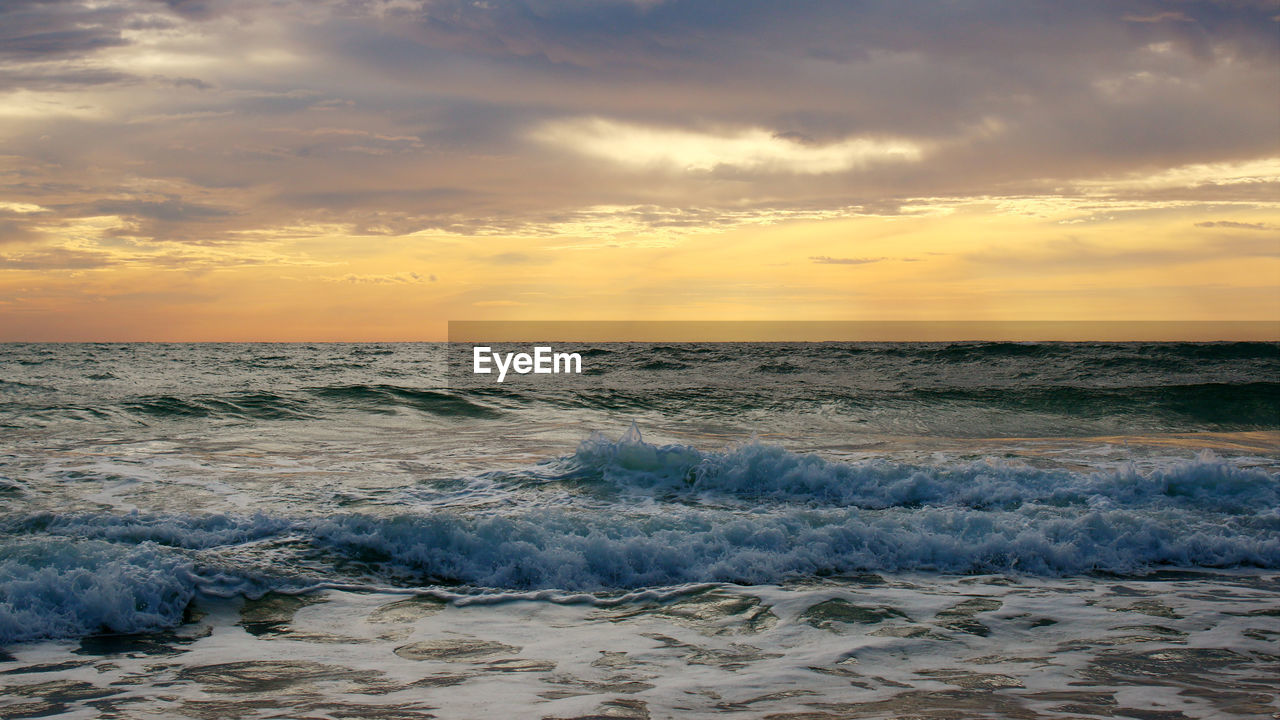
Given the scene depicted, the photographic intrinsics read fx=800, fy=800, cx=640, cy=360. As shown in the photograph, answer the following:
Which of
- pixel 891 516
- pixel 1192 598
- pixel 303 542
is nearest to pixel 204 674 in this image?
pixel 303 542

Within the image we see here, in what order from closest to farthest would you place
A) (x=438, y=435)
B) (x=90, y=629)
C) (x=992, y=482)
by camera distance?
(x=90, y=629) < (x=992, y=482) < (x=438, y=435)

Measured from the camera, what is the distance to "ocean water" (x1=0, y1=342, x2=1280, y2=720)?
13.2 feet

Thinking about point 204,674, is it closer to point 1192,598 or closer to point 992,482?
point 1192,598

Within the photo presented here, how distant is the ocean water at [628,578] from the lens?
159 inches

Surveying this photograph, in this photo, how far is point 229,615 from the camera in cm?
533

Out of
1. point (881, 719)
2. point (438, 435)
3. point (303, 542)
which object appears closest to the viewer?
point (881, 719)

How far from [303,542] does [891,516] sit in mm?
5289

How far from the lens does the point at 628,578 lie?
619 centimetres
